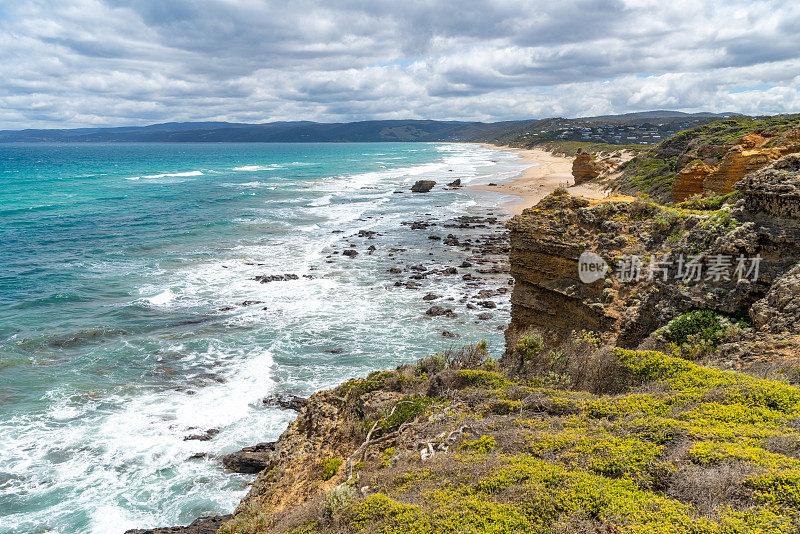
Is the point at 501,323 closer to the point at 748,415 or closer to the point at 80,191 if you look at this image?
the point at 748,415

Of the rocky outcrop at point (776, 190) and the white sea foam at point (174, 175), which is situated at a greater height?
the white sea foam at point (174, 175)

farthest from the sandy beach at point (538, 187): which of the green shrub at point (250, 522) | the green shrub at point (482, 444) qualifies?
the green shrub at point (250, 522)

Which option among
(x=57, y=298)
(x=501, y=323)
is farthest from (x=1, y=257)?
(x=501, y=323)

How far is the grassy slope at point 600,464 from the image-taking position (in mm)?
4754

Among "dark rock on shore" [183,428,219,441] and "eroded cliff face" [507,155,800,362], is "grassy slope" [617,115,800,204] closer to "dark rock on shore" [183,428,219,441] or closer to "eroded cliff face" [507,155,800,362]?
"eroded cliff face" [507,155,800,362]

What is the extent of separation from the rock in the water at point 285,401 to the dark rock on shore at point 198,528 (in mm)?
5285

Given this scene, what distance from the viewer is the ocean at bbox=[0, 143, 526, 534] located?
42.6ft

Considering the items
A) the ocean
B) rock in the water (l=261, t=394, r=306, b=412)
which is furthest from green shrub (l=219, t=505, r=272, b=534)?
rock in the water (l=261, t=394, r=306, b=412)

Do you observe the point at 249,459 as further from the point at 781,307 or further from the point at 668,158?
the point at 668,158

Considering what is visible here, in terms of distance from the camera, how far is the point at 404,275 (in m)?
31.1

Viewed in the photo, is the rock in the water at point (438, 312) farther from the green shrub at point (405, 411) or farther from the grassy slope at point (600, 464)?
the grassy slope at point (600, 464)

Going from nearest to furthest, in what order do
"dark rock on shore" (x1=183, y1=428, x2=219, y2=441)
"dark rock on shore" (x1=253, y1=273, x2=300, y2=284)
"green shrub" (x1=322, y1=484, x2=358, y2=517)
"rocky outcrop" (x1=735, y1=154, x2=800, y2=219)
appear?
"green shrub" (x1=322, y1=484, x2=358, y2=517) → "rocky outcrop" (x1=735, y1=154, x2=800, y2=219) → "dark rock on shore" (x1=183, y1=428, x2=219, y2=441) → "dark rock on shore" (x1=253, y1=273, x2=300, y2=284)

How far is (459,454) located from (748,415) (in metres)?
3.94

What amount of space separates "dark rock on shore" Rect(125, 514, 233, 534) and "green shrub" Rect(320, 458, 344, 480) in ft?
14.5
